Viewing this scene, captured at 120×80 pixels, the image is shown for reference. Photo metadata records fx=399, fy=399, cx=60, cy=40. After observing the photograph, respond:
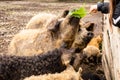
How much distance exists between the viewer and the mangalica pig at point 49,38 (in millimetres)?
7570

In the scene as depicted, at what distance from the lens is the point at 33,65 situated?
6.22m

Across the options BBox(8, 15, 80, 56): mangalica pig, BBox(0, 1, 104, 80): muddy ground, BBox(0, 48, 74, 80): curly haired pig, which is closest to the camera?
BBox(0, 48, 74, 80): curly haired pig

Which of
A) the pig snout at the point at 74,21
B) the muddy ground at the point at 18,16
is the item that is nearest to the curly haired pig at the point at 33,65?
the pig snout at the point at 74,21

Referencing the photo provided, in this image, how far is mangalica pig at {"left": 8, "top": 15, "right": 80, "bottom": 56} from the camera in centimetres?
757

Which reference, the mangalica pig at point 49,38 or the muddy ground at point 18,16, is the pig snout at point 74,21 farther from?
the muddy ground at point 18,16

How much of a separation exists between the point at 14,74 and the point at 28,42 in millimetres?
2125

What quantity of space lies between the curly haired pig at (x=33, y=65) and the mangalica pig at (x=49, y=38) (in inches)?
47.1

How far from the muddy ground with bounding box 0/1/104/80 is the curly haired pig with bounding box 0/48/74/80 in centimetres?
247

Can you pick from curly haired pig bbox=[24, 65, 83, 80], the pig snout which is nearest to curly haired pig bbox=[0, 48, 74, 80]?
curly haired pig bbox=[24, 65, 83, 80]

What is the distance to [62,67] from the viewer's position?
6.19 meters

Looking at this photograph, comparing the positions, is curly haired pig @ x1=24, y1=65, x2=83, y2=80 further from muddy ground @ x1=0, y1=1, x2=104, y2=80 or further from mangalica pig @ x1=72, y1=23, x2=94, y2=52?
muddy ground @ x1=0, y1=1, x2=104, y2=80

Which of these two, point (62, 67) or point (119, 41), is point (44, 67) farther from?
point (119, 41)

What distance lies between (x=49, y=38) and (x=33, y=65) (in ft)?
5.76

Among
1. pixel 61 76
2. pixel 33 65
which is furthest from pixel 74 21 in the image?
pixel 61 76
